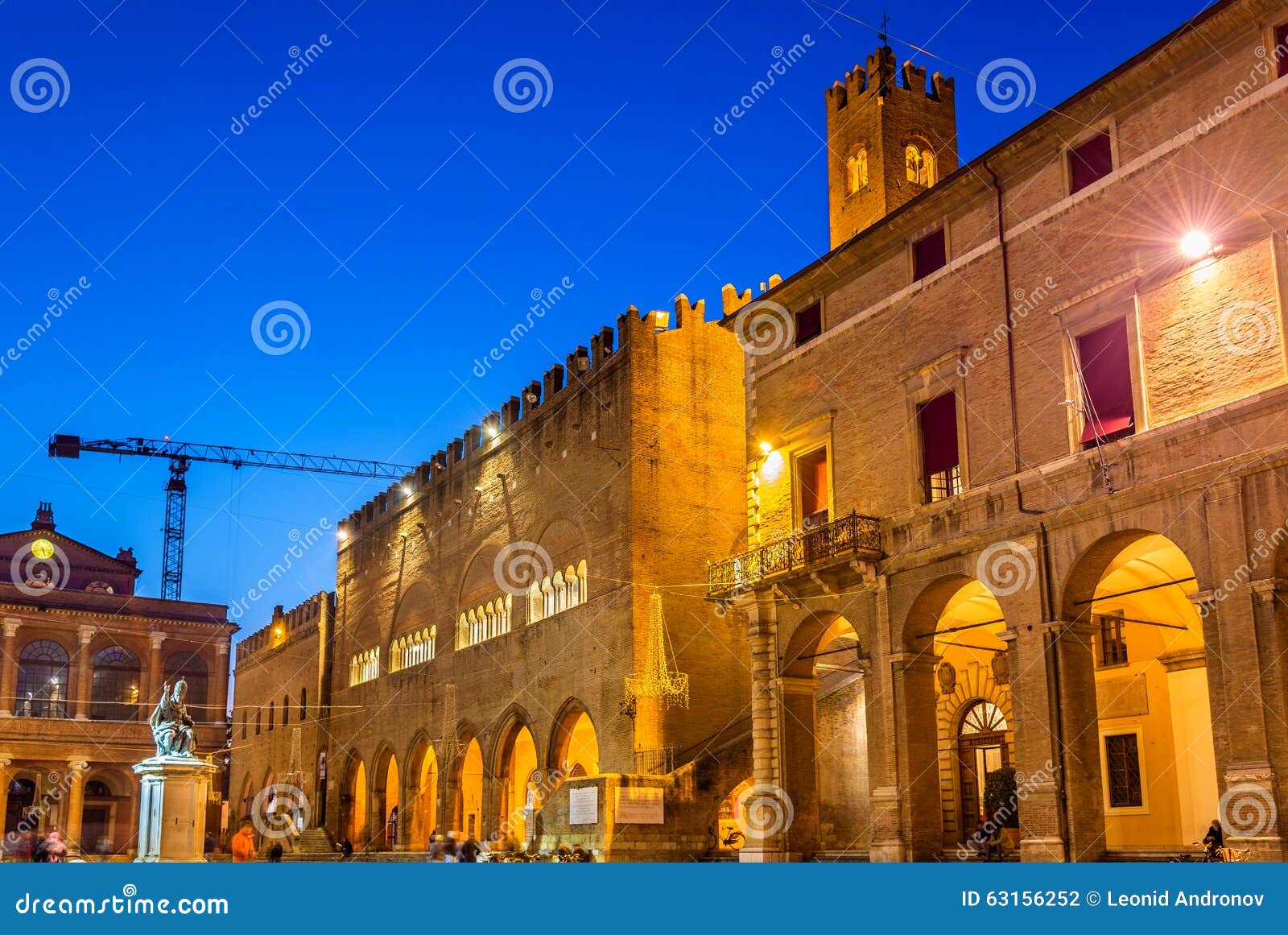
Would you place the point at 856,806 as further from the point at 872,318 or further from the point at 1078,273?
Answer: the point at 1078,273

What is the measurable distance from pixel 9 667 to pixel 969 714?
42.6 m

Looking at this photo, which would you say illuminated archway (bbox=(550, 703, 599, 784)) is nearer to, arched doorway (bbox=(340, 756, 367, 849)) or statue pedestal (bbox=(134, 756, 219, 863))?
statue pedestal (bbox=(134, 756, 219, 863))

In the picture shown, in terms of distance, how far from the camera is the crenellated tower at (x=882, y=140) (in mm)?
34875

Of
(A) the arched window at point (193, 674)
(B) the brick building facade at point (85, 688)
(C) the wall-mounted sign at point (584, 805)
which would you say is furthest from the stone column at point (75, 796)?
(C) the wall-mounted sign at point (584, 805)

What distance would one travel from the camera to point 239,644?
70375 mm

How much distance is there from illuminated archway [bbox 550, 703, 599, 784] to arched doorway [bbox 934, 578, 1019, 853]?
10147 mm

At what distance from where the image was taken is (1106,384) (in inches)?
757

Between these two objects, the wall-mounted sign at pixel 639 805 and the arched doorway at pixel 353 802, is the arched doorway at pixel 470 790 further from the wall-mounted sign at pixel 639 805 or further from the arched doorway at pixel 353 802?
the wall-mounted sign at pixel 639 805

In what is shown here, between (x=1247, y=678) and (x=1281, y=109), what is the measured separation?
7380 mm

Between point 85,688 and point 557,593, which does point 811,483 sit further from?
point 85,688

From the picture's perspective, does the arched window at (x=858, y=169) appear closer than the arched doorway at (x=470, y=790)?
Yes

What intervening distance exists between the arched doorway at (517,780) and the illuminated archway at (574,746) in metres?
0.74

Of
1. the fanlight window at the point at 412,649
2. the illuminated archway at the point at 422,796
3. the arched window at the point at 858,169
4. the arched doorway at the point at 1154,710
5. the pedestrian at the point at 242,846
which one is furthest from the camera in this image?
the fanlight window at the point at 412,649

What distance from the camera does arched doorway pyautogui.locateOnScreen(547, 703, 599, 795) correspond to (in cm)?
3403
